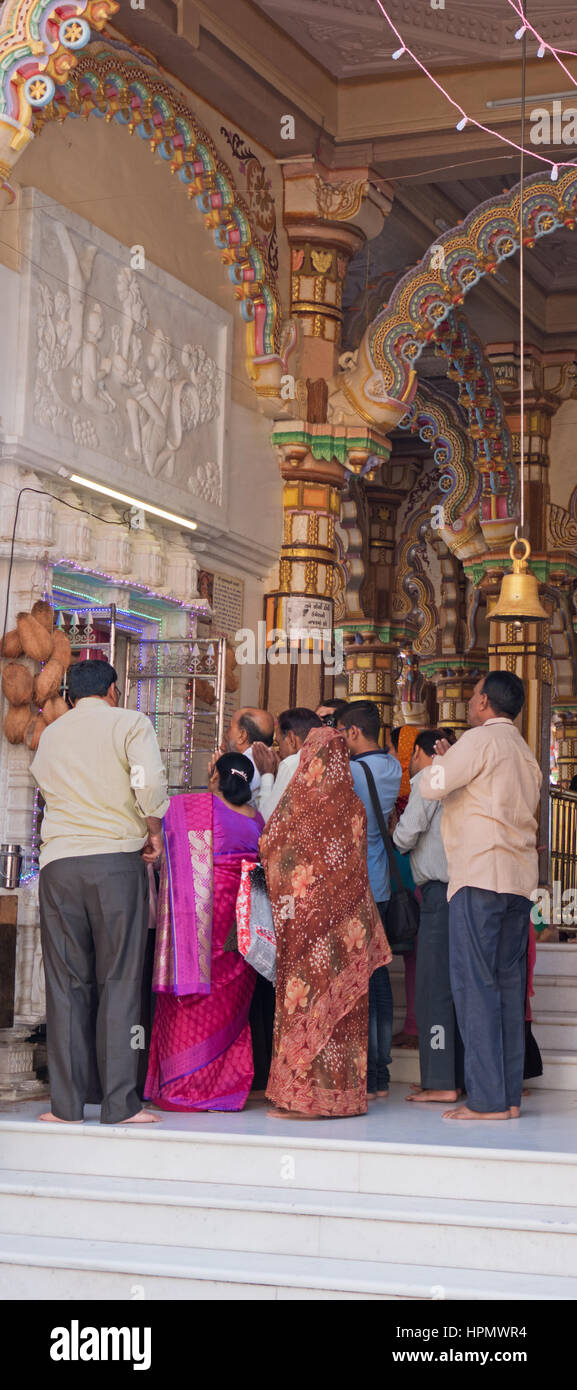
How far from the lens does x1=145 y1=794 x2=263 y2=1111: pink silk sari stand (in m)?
5.35

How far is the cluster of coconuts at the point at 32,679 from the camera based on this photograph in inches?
241

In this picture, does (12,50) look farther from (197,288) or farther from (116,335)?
(197,288)

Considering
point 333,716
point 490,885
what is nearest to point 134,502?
point 333,716

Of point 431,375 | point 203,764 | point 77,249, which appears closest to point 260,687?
point 203,764

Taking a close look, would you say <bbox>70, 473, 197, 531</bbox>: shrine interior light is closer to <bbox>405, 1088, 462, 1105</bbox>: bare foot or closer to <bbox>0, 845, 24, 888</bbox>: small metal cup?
<bbox>0, 845, 24, 888</bbox>: small metal cup

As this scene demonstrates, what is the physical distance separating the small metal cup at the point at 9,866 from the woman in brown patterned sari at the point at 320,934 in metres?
1.16

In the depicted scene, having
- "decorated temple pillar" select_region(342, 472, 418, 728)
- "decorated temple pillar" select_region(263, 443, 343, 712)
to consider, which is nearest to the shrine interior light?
"decorated temple pillar" select_region(263, 443, 343, 712)

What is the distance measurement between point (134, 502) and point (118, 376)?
1.82 feet

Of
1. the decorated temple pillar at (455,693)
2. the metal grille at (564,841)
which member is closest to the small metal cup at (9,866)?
the metal grille at (564,841)

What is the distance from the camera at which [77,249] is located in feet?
22.2

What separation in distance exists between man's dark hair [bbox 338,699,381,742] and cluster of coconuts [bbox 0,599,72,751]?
1.10 metres

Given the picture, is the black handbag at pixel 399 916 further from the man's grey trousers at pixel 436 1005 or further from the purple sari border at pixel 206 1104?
the purple sari border at pixel 206 1104

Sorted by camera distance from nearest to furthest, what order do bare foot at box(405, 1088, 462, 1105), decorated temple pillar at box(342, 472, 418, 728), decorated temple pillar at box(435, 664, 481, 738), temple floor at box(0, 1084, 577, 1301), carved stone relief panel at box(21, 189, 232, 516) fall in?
temple floor at box(0, 1084, 577, 1301) < bare foot at box(405, 1088, 462, 1105) < carved stone relief panel at box(21, 189, 232, 516) < decorated temple pillar at box(342, 472, 418, 728) < decorated temple pillar at box(435, 664, 481, 738)

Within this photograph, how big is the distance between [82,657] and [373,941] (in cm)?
208
